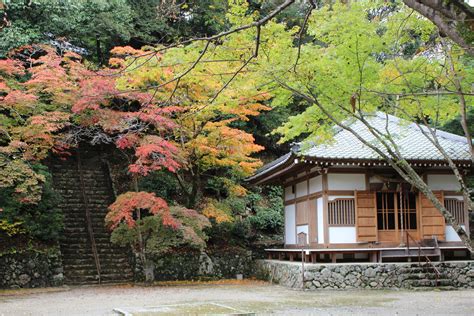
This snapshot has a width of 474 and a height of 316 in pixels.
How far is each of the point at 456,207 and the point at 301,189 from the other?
4.71 meters

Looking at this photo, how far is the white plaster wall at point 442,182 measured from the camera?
15.9 metres

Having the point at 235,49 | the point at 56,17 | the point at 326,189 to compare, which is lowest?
the point at 326,189

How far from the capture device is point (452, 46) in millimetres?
8391

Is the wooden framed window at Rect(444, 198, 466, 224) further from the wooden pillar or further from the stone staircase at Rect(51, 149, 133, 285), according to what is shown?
the stone staircase at Rect(51, 149, 133, 285)

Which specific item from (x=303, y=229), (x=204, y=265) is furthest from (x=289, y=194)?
(x=204, y=265)

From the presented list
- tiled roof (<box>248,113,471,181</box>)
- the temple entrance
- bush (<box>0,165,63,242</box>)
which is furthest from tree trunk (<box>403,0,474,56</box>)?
bush (<box>0,165,63,242</box>)

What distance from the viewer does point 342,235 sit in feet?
49.8

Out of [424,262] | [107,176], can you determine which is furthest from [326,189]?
[107,176]

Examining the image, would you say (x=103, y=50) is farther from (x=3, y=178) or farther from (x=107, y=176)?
(x=3, y=178)

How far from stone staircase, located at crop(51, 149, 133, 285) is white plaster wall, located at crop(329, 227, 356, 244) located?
6.40 meters

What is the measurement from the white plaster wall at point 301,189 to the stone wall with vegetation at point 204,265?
9.89ft

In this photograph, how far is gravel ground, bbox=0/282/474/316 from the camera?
9758 mm

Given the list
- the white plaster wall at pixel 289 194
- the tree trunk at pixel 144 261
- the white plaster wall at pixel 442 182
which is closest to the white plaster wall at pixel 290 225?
the white plaster wall at pixel 289 194

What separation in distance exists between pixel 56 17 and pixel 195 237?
36.1 feet
